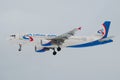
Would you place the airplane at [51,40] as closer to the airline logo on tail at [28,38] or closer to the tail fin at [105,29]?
the airline logo on tail at [28,38]

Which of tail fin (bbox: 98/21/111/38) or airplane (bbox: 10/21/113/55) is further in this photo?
tail fin (bbox: 98/21/111/38)

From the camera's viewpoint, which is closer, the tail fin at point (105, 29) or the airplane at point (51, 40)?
the airplane at point (51, 40)

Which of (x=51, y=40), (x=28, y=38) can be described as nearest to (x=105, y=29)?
(x=51, y=40)

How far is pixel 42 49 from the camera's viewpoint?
146m

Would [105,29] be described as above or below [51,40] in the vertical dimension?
above

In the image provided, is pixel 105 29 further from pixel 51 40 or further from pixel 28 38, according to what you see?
pixel 28 38

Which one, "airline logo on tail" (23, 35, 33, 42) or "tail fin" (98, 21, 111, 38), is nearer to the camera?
"airline logo on tail" (23, 35, 33, 42)

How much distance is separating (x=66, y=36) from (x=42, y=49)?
10379 millimetres

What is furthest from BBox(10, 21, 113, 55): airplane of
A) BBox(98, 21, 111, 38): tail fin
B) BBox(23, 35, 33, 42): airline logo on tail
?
BBox(98, 21, 111, 38): tail fin

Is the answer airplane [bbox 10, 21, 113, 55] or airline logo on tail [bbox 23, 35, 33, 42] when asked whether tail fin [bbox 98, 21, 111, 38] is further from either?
airline logo on tail [bbox 23, 35, 33, 42]

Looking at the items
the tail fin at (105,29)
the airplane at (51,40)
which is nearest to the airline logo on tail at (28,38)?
the airplane at (51,40)

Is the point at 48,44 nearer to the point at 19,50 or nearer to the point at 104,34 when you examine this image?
the point at 19,50

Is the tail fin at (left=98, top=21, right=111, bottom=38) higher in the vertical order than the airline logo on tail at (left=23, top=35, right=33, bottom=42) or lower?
higher

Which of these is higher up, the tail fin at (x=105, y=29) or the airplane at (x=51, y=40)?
the tail fin at (x=105, y=29)
